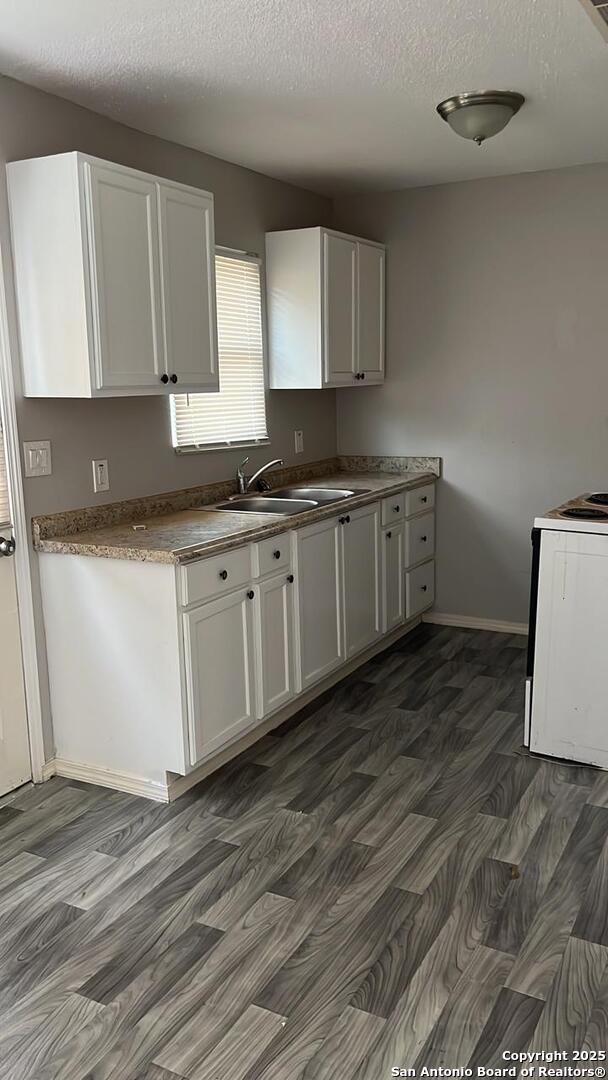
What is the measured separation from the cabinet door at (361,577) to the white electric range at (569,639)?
3.23ft

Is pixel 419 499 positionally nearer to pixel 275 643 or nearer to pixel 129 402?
pixel 275 643

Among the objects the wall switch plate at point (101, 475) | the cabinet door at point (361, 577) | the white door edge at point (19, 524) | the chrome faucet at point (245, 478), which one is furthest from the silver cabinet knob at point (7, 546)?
the cabinet door at point (361, 577)

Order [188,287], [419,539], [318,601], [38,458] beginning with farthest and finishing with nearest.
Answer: [419,539] < [318,601] < [188,287] < [38,458]

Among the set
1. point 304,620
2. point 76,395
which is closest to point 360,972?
point 304,620

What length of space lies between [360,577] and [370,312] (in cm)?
154

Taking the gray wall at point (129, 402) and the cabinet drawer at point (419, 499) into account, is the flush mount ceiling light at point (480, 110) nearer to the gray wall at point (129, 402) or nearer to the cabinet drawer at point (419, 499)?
the gray wall at point (129, 402)

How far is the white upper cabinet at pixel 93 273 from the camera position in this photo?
2.74 metres

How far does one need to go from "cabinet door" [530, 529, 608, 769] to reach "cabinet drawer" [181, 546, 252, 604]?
42.9 inches

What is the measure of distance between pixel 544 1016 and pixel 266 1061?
25.2 inches

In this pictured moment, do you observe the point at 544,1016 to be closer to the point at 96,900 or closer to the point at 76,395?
the point at 96,900

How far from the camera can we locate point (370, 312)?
4.69 m

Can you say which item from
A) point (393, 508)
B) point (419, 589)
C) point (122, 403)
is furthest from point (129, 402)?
point (419, 589)

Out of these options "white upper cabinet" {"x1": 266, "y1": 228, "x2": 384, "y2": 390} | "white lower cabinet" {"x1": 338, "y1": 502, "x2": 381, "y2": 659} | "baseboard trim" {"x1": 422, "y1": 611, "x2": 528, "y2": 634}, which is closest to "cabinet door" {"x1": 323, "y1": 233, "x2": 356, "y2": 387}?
"white upper cabinet" {"x1": 266, "y1": 228, "x2": 384, "y2": 390}

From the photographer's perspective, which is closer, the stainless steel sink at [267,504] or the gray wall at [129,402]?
the gray wall at [129,402]
